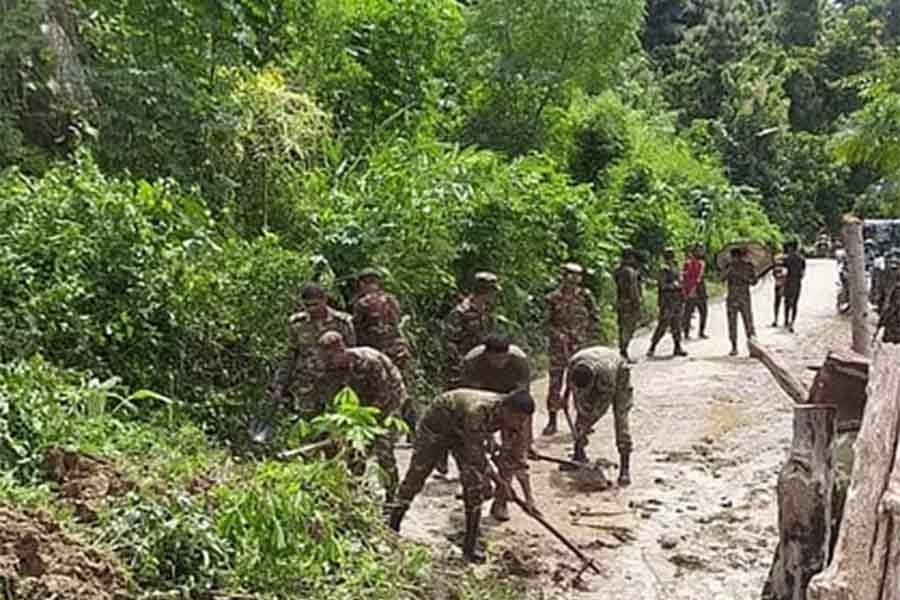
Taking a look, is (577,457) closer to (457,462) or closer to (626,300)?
(457,462)

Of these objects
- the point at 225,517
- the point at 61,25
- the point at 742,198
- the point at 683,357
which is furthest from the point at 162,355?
the point at 742,198

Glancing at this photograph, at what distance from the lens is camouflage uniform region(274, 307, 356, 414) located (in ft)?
26.1

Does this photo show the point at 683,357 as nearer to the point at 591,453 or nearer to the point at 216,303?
the point at 591,453

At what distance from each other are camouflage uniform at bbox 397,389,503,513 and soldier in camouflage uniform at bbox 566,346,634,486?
207 centimetres

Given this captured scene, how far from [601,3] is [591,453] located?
34.9ft

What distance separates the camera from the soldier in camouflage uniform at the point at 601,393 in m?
9.60

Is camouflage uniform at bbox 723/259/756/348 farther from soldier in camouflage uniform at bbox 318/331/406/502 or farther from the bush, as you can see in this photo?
soldier in camouflage uniform at bbox 318/331/406/502

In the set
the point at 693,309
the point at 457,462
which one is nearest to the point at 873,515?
the point at 457,462

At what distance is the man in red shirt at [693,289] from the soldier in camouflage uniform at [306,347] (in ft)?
30.4

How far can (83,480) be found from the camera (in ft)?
20.6

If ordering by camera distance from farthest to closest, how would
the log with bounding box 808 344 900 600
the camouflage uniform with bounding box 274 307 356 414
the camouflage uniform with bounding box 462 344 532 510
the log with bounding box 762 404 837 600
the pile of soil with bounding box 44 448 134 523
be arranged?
1. the camouflage uniform with bounding box 462 344 532 510
2. the camouflage uniform with bounding box 274 307 356 414
3. the log with bounding box 762 404 837 600
4. the pile of soil with bounding box 44 448 134 523
5. the log with bounding box 808 344 900 600

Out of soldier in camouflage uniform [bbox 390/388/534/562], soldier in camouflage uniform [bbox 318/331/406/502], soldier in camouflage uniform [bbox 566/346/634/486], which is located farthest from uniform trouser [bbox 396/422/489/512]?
soldier in camouflage uniform [bbox 566/346/634/486]

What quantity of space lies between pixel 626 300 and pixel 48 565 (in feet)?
34.7

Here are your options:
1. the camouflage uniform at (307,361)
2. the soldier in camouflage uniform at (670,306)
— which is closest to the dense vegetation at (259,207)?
the camouflage uniform at (307,361)
